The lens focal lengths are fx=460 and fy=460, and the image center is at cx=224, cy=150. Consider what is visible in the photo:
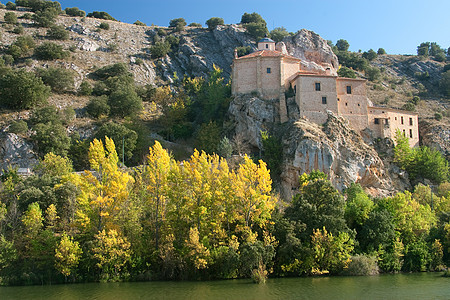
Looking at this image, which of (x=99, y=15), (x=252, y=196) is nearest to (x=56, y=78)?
(x=252, y=196)

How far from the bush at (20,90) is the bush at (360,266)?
4629 centimetres

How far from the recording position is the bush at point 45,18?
89062mm

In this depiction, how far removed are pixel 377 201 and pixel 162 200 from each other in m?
20.0

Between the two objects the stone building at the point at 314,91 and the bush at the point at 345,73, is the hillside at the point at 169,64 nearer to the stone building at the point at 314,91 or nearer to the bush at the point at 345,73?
the bush at the point at 345,73

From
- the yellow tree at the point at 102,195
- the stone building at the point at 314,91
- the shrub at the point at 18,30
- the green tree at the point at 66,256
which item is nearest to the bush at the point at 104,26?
the shrub at the point at 18,30

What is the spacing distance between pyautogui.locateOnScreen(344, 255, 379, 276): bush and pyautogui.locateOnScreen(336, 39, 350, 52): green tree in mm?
81826

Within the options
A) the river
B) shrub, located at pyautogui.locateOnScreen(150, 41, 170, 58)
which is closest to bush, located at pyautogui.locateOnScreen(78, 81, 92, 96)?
shrub, located at pyautogui.locateOnScreen(150, 41, 170, 58)

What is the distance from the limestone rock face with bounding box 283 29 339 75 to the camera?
7362cm

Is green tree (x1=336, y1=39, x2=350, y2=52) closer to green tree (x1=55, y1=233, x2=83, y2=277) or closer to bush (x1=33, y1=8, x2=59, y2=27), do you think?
bush (x1=33, y1=8, x2=59, y2=27)

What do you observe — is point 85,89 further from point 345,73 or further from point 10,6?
point 10,6

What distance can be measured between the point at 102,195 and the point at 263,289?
14888 millimetres

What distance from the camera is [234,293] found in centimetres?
2717

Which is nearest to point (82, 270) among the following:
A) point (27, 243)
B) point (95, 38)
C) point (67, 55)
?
point (27, 243)

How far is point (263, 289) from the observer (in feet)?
93.8
